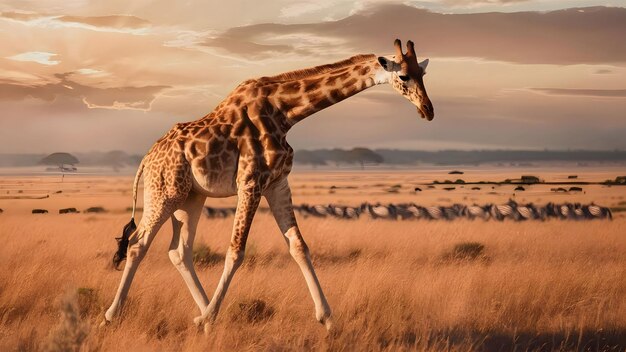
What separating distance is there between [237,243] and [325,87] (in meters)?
2.20

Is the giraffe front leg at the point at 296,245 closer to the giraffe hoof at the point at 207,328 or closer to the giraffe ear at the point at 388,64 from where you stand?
the giraffe hoof at the point at 207,328

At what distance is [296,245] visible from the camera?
30.5ft

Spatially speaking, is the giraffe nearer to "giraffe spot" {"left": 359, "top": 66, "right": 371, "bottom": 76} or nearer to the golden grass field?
"giraffe spot" {"left": 359, "top": 66, "right": 371, "bottom": 76}

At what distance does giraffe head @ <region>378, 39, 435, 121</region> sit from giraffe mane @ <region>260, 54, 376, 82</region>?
2.02ft

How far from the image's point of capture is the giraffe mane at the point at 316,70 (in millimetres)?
9508

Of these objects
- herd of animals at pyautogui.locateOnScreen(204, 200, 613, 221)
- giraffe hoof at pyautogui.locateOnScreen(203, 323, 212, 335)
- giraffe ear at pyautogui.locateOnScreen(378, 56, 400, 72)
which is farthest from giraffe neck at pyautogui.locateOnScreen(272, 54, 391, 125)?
herd of animals at pyautogui.locateOnScreen(204, 200, 613, 221)

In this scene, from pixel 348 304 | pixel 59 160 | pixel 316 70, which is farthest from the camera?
pixel 59 160

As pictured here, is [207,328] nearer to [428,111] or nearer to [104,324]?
[104,324]

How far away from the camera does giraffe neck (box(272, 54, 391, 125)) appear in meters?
9.29

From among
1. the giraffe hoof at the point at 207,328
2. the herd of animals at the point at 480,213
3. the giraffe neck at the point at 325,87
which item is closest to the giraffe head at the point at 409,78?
the giraffe neck at the point at 325,87

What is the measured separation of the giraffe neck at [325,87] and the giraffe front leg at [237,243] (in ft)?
3.81

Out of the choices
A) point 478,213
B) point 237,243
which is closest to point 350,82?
point 237,243

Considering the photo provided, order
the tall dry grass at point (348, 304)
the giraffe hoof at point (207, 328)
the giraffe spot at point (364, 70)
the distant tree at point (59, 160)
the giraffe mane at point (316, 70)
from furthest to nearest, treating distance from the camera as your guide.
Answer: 1. the distant tree at point (59, 160)
2. the giraffe mane at point (316, 70)
3. the giraffe spot at point (364, 70)
4. the tall dry grass at point (348, 304)
5. the giraffe hoof at point (207, 328)

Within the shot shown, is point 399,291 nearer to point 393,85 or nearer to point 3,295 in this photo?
point 393,85
